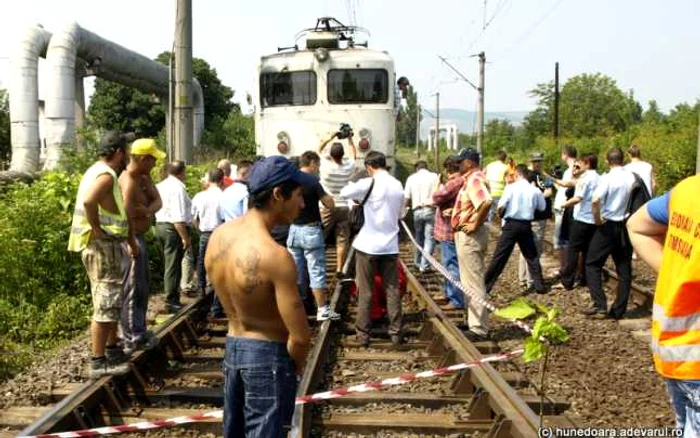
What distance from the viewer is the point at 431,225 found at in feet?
35.9

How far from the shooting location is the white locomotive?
44.2 feet

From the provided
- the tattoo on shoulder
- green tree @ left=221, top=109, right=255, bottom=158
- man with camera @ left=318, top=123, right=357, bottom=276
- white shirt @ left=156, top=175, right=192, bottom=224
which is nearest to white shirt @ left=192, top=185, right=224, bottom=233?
white shirt @ left=156, top=175, right=192, bottom=224

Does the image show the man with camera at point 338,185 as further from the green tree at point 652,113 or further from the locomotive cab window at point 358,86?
the green tree at point 652,113

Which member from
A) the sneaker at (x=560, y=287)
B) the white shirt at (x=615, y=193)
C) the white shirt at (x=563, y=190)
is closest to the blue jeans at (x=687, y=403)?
the white shirt at (x=615, y=193)

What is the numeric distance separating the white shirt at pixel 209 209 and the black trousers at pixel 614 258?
4509 mm

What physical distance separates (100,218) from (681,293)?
4.40m

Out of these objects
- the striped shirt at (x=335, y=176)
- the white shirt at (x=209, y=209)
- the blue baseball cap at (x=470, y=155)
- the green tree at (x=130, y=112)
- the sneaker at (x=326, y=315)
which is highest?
the green tree at (x=130, y=112)

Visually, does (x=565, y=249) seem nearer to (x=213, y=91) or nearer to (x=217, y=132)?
(x=217, y=132)

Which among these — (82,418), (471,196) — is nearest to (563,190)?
(471,196)

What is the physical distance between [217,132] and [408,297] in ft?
86.0

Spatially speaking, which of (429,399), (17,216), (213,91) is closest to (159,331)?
(429,399)

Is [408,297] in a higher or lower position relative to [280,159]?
lower

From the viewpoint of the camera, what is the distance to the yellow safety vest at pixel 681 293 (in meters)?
2.38

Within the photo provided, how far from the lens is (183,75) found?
11328 millimetres
